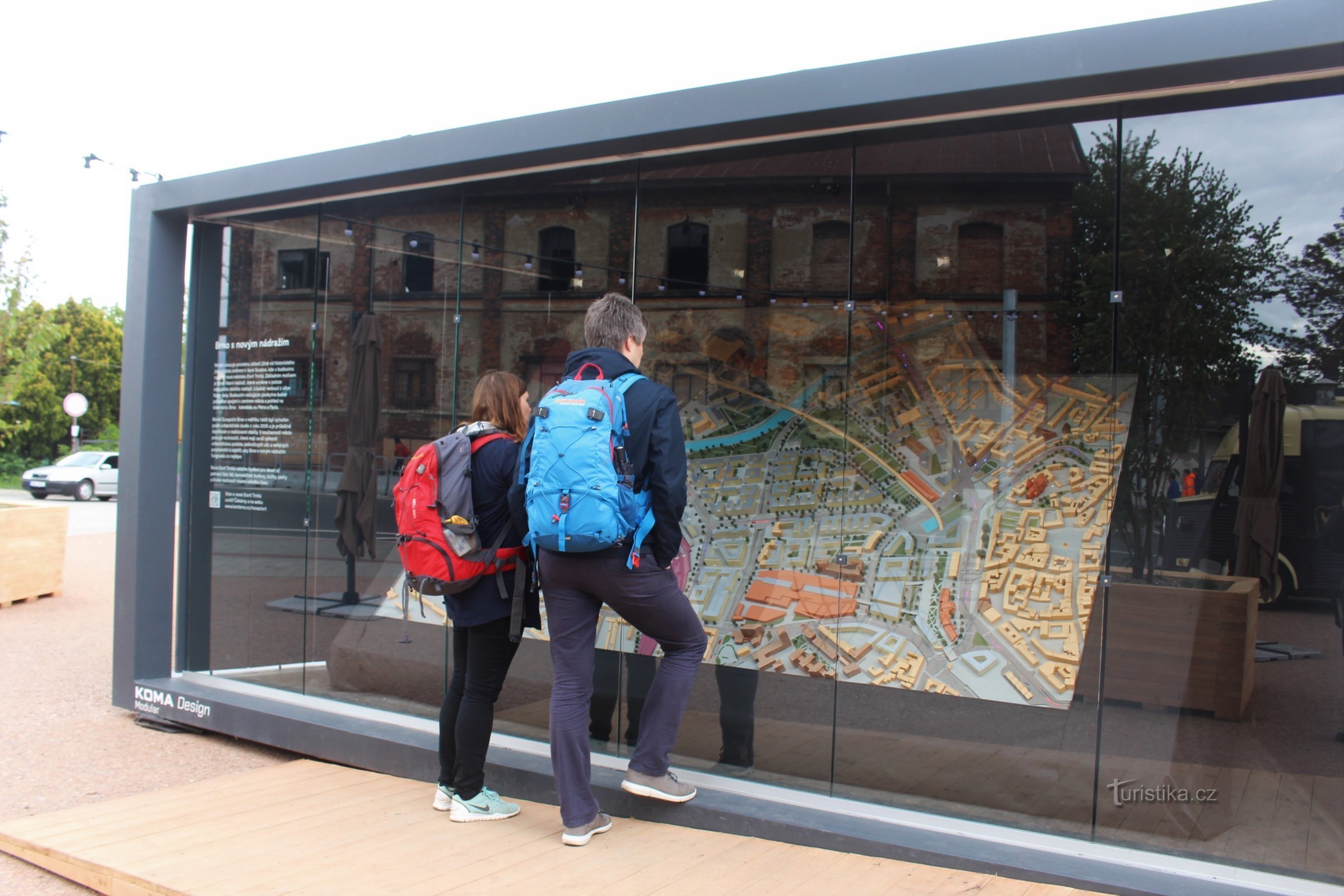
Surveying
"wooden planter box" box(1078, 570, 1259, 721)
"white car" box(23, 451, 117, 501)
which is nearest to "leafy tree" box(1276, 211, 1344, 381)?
"wooden planter box" box(1078, 570, 1259, 721)

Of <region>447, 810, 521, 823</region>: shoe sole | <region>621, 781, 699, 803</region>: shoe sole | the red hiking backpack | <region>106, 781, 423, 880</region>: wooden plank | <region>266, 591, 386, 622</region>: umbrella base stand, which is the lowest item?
<region>106, 781, 423, 880</region>: wooden plank

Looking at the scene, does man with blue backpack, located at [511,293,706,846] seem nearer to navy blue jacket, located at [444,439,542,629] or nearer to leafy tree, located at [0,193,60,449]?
navy blue jacket, located at [444,439,542,629]

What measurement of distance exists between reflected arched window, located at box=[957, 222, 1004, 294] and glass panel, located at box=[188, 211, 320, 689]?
3.84m

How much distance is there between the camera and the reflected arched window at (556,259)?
198 inches

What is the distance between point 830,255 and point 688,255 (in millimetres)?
714

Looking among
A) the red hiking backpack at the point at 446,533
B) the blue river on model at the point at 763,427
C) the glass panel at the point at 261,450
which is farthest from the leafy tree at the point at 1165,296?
the glass panel at the point at 261,450

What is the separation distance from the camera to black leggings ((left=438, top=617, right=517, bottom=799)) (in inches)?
151

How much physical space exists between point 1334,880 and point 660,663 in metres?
2.38

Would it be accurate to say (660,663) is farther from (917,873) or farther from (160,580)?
(160,580)

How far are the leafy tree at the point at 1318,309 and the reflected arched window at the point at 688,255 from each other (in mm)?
2415

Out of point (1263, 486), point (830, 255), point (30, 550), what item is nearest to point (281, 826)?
point (830, 255)

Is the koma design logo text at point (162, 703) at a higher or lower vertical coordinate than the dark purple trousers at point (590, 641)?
lower

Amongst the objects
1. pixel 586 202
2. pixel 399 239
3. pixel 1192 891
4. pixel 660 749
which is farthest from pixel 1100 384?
pixel 399 239

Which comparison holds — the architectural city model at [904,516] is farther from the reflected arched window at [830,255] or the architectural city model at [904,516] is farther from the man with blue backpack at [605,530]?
the man with blue backpack at [605,530]
